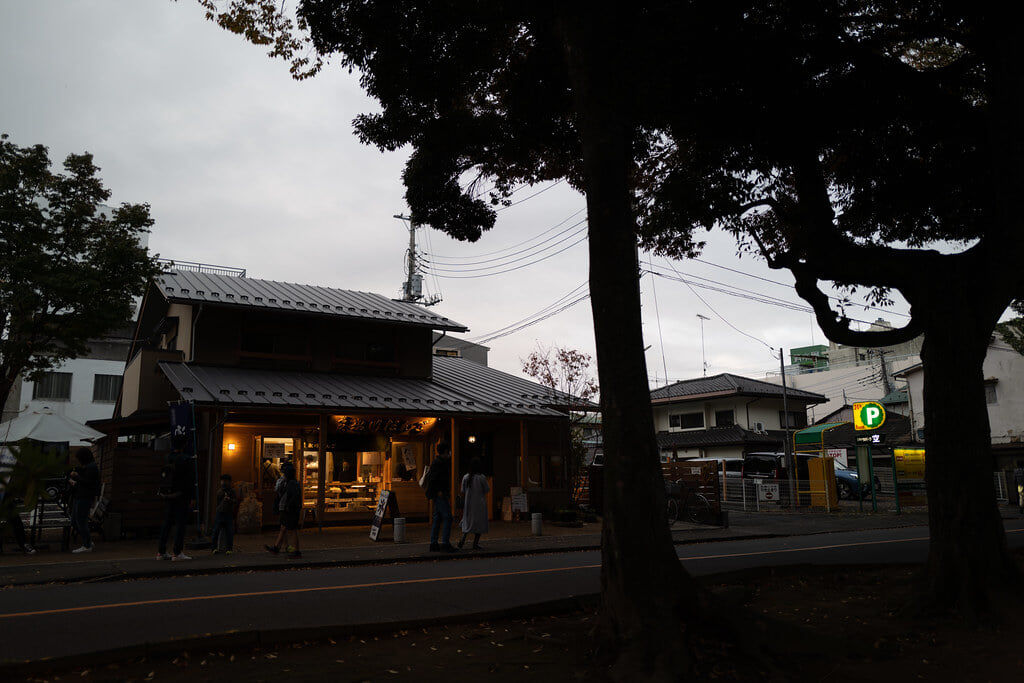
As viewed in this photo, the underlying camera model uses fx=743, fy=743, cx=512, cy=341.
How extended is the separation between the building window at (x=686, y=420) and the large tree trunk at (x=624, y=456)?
40.4 meters

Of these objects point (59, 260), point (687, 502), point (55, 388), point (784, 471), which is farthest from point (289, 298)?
point (55, 388)

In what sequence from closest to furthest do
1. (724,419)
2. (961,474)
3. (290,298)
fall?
1. (961,474)
2. (290,298)
3. (724,419)

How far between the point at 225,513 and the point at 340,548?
96.2 inches

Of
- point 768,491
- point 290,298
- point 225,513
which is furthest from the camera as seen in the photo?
point 768,491

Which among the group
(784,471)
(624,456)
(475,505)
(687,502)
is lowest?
(687,502)

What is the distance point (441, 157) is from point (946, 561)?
8.78 meters

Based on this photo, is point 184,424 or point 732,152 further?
point 184,424

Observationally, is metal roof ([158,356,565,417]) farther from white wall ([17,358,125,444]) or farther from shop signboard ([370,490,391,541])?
white wall ([17,358,125,444])

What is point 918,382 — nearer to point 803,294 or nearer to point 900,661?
point 803,294

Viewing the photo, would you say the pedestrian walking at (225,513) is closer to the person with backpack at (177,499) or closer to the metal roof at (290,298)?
the person with backpack at (177,499)

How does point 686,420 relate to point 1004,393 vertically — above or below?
below

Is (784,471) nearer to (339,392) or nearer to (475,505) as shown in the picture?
(339,392)

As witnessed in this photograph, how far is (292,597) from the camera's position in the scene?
8906 mm

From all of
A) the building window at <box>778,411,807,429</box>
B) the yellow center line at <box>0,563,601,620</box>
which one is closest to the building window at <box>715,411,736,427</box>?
the building window at <box>778,411,807,429</box>
